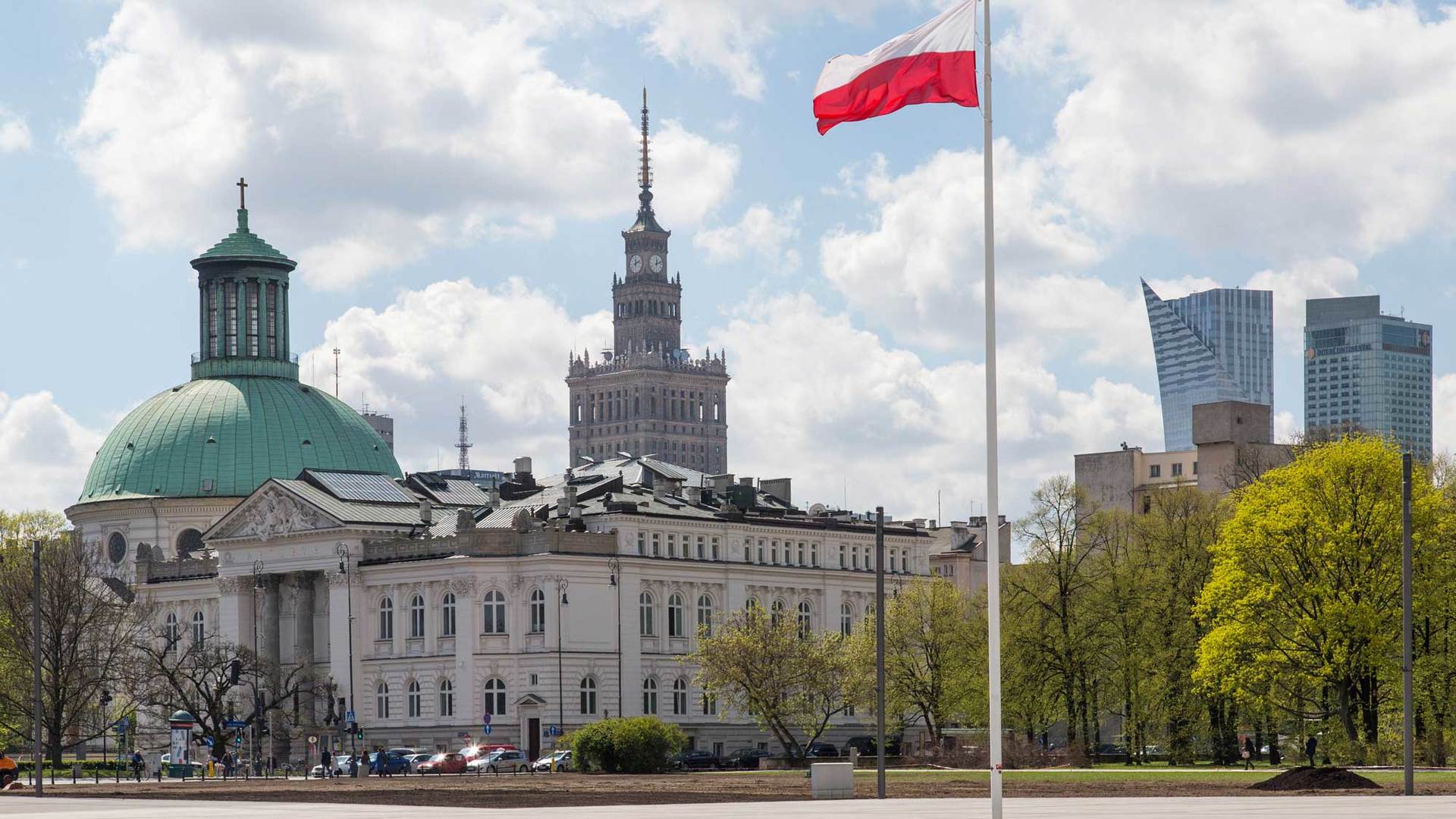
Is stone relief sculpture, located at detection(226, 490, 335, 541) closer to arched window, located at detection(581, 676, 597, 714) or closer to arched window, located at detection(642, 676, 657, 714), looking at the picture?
arched window, located at detection(581, 676, 597, 714)

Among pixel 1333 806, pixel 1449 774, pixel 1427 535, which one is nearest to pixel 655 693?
pixel 1427 535

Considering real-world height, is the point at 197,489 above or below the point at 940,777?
above

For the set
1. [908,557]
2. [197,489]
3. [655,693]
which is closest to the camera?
[655,693]

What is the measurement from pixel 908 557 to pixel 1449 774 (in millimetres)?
92742

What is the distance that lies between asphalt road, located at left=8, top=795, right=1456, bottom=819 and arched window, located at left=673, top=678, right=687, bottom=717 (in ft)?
261

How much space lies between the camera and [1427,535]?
9744cm

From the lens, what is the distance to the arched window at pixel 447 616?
15112 cm

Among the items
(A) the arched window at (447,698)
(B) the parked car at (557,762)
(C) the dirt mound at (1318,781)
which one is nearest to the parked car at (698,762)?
(B) the parked car at (557,762)

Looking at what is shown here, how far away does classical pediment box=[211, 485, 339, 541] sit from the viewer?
16088 centimetres

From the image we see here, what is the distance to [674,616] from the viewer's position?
155 m

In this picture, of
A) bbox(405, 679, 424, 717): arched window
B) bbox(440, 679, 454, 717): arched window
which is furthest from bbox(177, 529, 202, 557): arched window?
bbox(440, 679, 454, 717): arched window

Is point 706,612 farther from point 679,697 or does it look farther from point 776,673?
point 776,673

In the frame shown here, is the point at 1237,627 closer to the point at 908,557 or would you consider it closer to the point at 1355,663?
the point at 1355,663

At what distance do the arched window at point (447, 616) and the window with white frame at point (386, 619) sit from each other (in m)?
4.77
